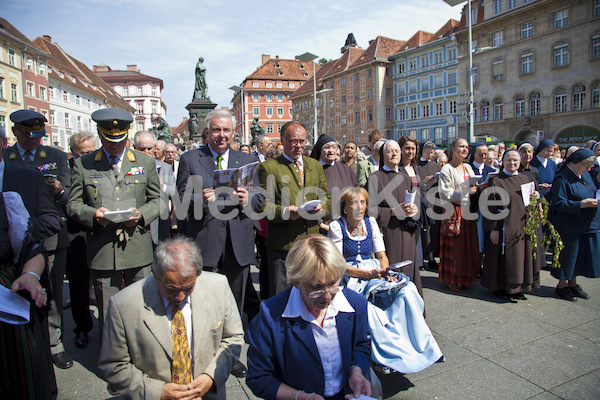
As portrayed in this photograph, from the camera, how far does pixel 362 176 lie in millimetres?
7262

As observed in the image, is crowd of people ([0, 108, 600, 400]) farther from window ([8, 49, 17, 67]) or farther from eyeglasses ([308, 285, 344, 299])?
window ([8, 49, 17, 67])

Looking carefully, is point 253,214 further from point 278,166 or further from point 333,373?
point 333,373

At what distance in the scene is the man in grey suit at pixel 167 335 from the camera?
212 cm

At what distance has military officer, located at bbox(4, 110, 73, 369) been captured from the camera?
3.61m

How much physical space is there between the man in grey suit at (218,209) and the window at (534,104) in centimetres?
3719

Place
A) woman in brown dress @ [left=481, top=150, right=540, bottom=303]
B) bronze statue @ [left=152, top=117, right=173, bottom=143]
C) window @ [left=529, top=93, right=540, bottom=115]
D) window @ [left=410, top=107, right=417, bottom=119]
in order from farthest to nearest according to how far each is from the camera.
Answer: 1. window @ [left=410, top=107, right=417, bottom=119]
2. window @ [left=529, top=93, right=540, bottom=115]
3. bronze statue @ [left=152, top=117, right=173, bottom=143]
4. woman in brown dress @ [left=481, top=150, right=540, bottom=303]

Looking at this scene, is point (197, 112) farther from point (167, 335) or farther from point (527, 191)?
point (167, 335)

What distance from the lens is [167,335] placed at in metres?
2.20

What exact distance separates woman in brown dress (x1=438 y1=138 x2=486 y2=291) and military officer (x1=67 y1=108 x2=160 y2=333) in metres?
4.18

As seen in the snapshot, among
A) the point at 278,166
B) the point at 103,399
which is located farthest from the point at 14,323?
the point at 278,166

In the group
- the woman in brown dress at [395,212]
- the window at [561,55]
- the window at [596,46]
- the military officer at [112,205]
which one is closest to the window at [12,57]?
the military officer at [112,205]

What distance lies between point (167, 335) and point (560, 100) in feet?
126

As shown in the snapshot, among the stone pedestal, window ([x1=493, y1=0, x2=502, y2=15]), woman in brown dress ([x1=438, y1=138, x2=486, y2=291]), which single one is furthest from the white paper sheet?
window ([x1=493, y1=0, x2=502, y2=15])

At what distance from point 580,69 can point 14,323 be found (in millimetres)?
38788
